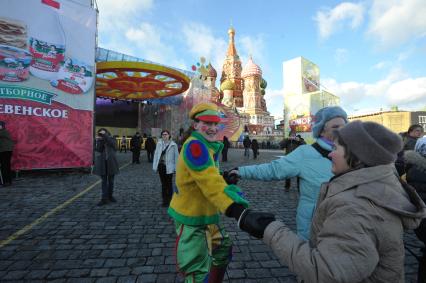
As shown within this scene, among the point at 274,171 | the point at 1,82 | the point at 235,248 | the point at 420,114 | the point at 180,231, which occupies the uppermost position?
the point at 420,114

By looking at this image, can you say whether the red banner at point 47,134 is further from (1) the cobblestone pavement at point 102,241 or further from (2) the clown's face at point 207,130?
(2) the clown's face at point 207,130

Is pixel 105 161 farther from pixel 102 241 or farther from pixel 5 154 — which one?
pixel 5 154

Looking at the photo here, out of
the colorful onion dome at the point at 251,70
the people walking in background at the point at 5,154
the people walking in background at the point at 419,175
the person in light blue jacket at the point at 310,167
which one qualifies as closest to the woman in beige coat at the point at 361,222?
the person in light blue jacket at the point at 310,167

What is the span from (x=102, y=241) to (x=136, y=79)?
15.8 m

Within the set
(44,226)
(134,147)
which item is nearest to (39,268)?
(44,226)

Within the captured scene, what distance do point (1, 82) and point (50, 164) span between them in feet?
10.5

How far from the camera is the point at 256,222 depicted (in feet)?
3.94

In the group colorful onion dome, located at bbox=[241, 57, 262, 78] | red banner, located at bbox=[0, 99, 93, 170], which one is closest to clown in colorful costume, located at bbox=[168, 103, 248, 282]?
red banner, located at bbox=[0, 99, 93, 170]

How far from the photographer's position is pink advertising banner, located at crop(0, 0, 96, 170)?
8570mm

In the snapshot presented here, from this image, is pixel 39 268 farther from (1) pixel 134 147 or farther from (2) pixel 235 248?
(1) pixel 134 147

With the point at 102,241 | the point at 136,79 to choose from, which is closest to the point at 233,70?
the point at 136,79

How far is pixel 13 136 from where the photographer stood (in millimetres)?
8539

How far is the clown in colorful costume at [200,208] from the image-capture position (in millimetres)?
1757

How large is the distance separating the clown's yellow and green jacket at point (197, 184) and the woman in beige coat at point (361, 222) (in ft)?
1.99
